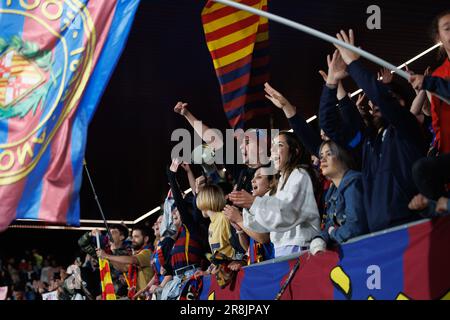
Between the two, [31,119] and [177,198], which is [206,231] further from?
[31,119]

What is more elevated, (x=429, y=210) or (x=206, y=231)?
(x=429, y=210)

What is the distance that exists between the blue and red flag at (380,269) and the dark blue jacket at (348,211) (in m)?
0.18

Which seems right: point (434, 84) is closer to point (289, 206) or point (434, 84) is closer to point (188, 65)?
point (289, 206)

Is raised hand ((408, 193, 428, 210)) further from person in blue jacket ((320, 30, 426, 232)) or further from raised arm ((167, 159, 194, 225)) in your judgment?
raised arm ((167, 159, 194, 225))

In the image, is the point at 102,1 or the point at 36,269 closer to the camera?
the point at 102,1

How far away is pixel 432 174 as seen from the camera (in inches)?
153

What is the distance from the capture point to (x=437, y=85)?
4.15 m

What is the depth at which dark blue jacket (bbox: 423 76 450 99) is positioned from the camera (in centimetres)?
413

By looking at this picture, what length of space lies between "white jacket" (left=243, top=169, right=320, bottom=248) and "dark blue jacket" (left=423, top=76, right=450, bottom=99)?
4.85 feet

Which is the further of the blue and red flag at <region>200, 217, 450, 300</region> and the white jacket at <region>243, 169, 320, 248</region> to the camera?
the white jacket at <region>243, 169, 320, 248</region>

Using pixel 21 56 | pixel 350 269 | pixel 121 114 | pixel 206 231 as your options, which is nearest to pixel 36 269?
pixel 121 114

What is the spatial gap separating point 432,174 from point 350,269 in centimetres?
88

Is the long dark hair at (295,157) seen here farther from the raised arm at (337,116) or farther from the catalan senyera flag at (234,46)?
the catalan senyera flag at (234,46)

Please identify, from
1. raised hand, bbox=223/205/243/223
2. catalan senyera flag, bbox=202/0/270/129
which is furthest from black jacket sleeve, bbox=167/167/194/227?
raised hand, bbox=223/205/243/223
